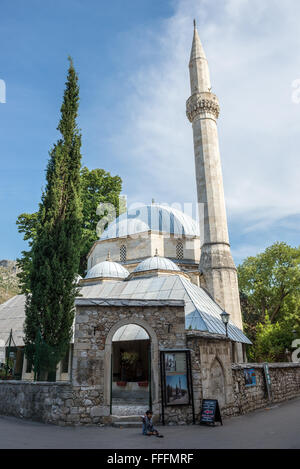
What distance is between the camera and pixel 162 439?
23.0 feet

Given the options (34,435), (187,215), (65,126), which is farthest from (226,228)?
(34,435)

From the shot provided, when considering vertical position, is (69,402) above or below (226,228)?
below

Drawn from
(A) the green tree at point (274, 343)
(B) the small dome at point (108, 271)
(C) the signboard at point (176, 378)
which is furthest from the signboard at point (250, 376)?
(A) the green tree at point (274, 343)

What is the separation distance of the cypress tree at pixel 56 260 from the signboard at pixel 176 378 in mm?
4114

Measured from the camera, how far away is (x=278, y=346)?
79.9ft

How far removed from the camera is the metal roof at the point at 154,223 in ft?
86.0

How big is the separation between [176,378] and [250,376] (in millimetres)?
4560

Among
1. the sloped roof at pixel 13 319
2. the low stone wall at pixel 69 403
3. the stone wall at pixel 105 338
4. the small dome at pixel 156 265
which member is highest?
the small dome at pixel 156 265

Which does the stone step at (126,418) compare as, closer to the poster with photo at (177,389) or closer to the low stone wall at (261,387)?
the poster with photo at (177,389)

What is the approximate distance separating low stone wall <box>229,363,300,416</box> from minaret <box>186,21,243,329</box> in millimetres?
4696

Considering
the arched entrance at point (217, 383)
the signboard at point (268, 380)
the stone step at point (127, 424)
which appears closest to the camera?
the stone step at point (127, 424)

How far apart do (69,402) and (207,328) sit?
23.9 feet

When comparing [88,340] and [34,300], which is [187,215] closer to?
[34,300]

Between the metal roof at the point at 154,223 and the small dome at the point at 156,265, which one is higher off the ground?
the metal roof at the point at 154,223
